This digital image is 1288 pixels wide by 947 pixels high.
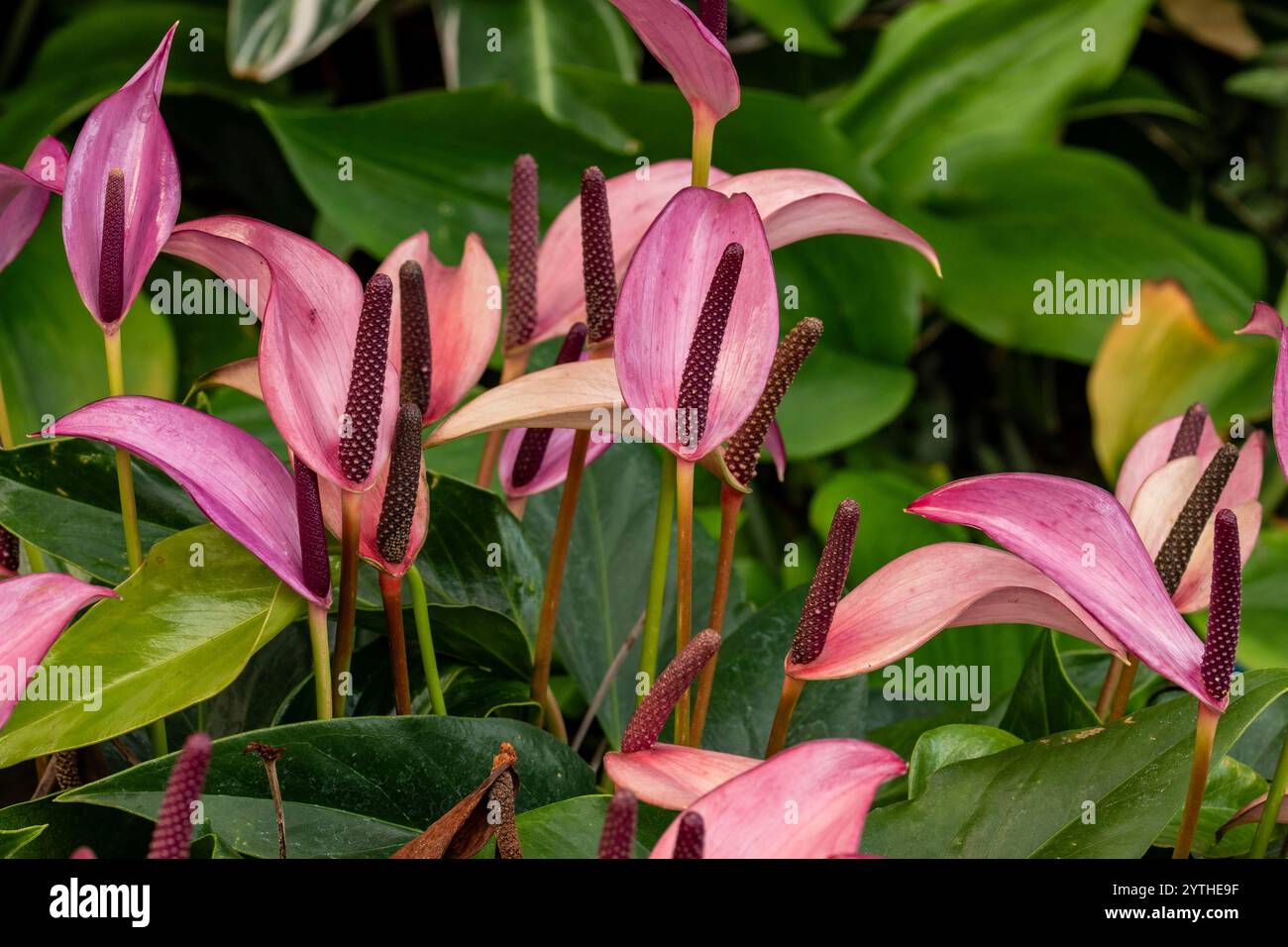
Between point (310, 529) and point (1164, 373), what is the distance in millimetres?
726

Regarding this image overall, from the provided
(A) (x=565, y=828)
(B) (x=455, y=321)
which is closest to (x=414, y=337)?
(B) (x=455, y=321)

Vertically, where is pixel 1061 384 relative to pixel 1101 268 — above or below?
below

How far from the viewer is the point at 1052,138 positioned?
99cm

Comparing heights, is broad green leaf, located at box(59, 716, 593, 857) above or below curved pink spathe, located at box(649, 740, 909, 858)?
below

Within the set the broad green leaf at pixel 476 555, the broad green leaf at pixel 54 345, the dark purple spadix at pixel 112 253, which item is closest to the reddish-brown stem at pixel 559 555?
the broad green leaf at pixel 476 555

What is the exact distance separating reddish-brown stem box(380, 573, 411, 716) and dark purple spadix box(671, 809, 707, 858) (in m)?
0.10

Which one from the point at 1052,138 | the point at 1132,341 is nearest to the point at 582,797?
the point at 1132,341

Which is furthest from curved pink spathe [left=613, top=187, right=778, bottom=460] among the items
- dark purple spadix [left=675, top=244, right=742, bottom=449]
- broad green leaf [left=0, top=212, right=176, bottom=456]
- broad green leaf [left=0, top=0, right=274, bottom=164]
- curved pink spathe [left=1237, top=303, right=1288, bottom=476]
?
broad green leaf [left=0, top=0, right=274, bottom=164]

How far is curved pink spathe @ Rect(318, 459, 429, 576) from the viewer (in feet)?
0.87

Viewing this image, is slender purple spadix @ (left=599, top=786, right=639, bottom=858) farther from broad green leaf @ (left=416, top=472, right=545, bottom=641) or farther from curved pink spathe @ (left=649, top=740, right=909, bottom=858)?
broad green leaf @ (left=416, top=472, right=545, bottom=641)
